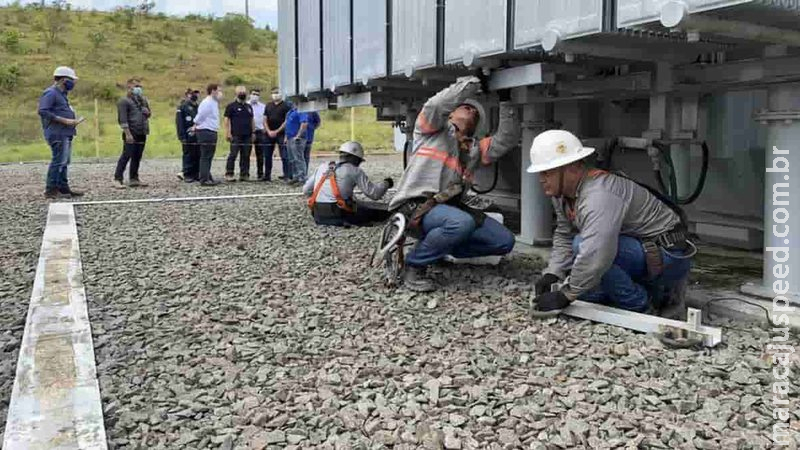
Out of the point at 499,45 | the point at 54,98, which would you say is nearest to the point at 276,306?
the point at 499,45

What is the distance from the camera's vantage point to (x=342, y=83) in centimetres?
848

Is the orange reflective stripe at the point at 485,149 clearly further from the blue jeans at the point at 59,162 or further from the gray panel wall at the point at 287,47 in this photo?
the blue jeans at the point at 59,162

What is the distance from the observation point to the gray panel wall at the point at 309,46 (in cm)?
928

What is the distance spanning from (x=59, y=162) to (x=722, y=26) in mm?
10219

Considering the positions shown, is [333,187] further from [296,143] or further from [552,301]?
[296,143]

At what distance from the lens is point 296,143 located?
46.1 feet

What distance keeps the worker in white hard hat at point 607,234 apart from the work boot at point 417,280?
35.9 inches

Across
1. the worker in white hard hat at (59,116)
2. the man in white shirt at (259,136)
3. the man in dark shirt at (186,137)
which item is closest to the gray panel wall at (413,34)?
the worker in white hard hat at (59,116)

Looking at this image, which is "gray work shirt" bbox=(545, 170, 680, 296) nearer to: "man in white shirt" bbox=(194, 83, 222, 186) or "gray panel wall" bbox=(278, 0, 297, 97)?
"gray panel wall" bbox=(278, 0, 297, 97)

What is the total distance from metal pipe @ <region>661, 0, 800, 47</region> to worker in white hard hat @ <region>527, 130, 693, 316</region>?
85 cm

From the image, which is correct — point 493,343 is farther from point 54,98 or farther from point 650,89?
point 54,98

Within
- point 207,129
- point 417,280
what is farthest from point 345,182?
point 207,129

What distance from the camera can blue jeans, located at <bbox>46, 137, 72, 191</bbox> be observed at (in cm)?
1117

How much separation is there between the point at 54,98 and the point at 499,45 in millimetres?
8095
